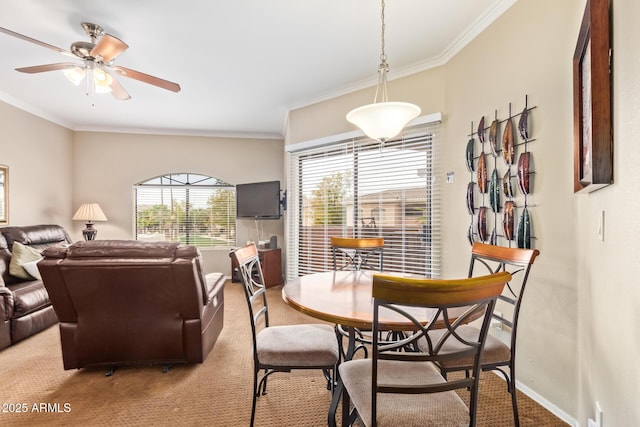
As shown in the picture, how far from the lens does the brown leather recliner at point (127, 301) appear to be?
2.10 metres

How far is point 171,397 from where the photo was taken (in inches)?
81.4

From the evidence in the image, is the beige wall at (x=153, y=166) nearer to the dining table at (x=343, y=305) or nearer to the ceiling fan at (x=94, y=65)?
the ceiling fan at (x=94, y=65)

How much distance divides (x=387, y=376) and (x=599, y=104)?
1345 mm

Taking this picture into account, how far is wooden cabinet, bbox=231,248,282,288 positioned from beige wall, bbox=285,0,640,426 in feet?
8.95

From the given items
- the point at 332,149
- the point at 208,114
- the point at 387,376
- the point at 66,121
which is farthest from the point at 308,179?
the point at 66,121

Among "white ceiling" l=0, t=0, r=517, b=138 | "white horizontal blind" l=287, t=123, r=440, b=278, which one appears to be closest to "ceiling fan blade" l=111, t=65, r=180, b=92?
"white ceiling" l=0, t=0, r=517, b=138

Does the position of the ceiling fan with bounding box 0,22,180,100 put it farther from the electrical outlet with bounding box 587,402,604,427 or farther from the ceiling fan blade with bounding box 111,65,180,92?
the electrical outlet with bounding box 587,402,604,427

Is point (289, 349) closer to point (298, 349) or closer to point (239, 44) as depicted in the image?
point (298, 349)

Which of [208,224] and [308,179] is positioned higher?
[308,179]

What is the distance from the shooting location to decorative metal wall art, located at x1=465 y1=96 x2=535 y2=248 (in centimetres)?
205

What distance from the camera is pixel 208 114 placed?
478cm

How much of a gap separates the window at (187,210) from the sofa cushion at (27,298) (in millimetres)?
2414

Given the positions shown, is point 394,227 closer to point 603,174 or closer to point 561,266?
point 561,266

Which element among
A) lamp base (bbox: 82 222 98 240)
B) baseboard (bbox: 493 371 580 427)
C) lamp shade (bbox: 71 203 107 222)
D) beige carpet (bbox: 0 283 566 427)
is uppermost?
lamp shade (bbox: 71 203 107 222)
